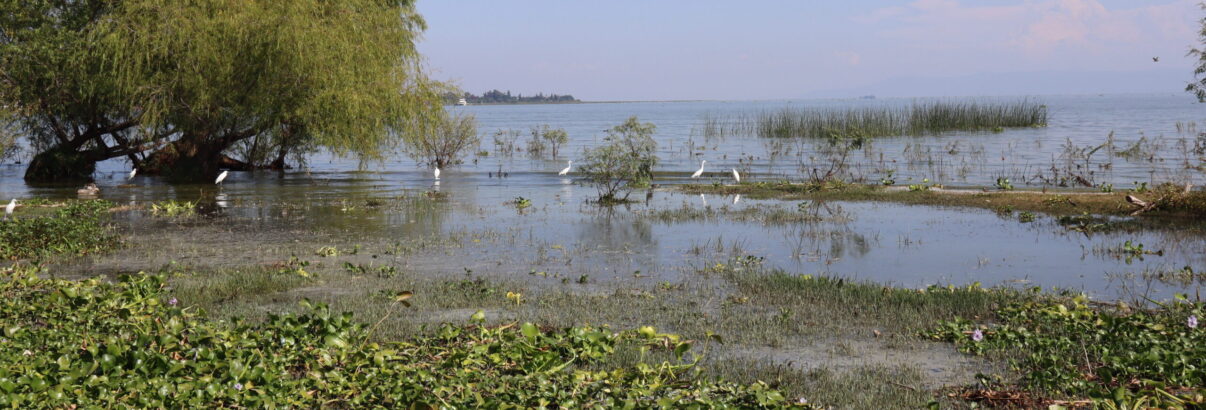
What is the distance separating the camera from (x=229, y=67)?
75.4 feet

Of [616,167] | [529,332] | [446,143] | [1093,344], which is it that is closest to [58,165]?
[446,143]

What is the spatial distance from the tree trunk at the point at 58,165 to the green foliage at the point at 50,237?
1667 cm

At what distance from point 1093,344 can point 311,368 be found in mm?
5190

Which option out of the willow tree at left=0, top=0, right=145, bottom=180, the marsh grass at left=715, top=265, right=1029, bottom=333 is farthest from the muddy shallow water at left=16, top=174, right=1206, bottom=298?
the willow tree at left=0, top=0, right=145, bottom=180

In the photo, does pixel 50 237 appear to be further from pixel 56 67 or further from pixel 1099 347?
pixel 56 67

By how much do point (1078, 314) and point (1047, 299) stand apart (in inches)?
51.2

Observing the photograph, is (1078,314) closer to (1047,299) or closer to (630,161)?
(1047,299)

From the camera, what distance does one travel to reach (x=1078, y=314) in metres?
7.44

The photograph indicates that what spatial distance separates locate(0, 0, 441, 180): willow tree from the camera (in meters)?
22.7

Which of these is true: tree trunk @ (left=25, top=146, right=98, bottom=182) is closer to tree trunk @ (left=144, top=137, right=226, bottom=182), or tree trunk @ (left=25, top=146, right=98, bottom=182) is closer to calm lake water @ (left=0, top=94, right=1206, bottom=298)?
calm lake water @ (left=0, top=94, right=1206, bottom=298)

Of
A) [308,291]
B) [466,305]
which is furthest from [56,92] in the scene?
[466,305]

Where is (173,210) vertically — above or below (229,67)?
below

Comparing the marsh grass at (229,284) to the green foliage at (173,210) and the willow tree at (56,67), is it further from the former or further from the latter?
the willow tree at (56,67)

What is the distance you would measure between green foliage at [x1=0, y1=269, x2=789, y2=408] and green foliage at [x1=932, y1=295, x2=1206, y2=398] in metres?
2.02
